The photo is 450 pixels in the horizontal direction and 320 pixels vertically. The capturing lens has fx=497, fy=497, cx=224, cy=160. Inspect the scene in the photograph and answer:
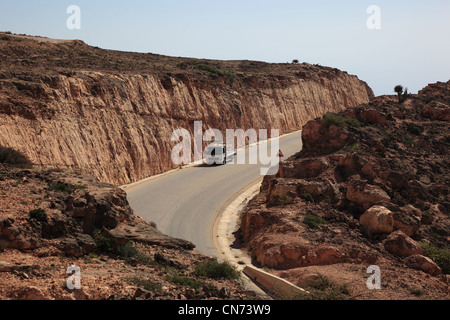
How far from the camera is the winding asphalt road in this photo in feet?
75.3

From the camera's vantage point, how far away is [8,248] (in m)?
13.6

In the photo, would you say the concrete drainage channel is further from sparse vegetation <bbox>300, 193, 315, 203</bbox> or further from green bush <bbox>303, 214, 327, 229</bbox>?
sparse vegetation <bbox>300, 193, 315, 203</bbox>

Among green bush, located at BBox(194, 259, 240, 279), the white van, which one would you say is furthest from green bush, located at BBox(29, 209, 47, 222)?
the white van

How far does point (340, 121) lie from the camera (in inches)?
1037

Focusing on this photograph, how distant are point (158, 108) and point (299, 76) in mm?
23053

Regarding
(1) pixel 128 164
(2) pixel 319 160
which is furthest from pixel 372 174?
(1) pixel 128 164

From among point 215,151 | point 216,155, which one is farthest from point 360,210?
point 215,151

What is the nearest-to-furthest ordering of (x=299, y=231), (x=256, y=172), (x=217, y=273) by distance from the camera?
(x=217, y=273), (x=299, y=231), (x=256, y=172)

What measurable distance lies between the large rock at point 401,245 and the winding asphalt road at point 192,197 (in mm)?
6819

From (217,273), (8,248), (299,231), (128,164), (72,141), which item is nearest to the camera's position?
(8,248)

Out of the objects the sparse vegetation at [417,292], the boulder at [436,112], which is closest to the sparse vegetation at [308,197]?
the sparse vegetation at [417,292]
